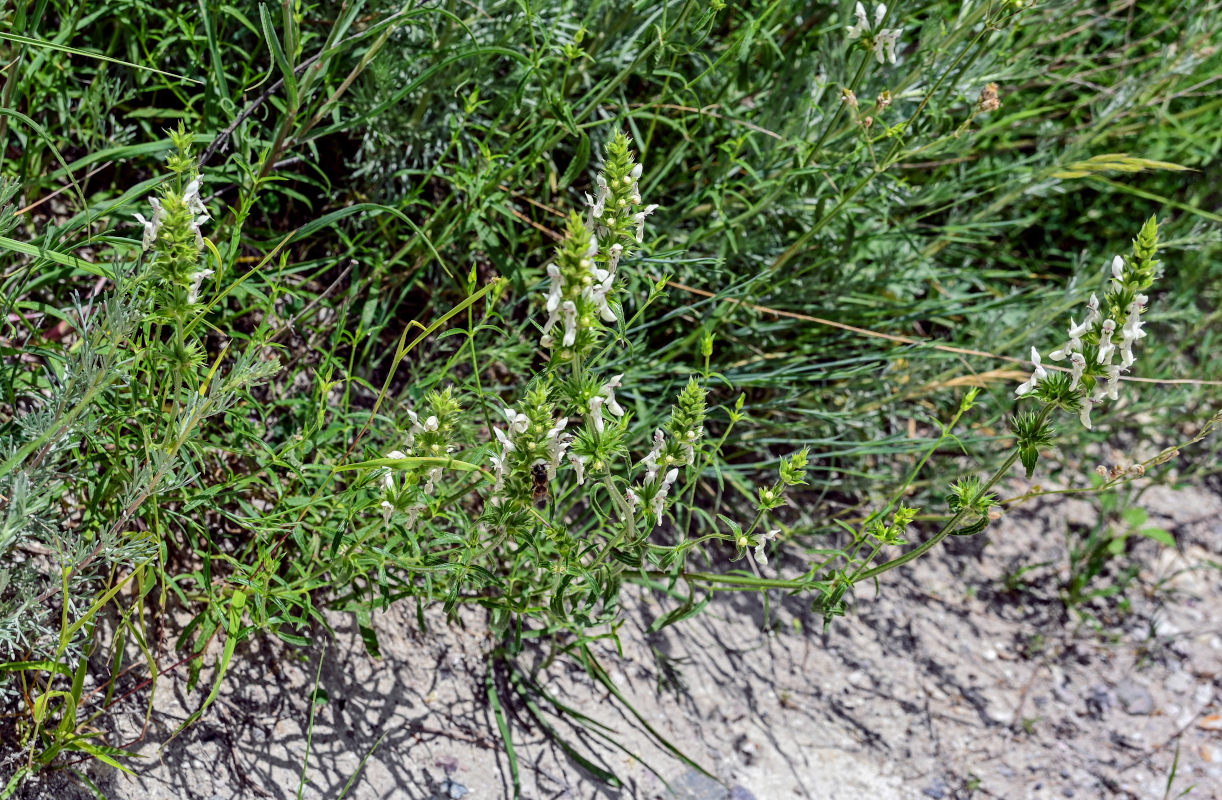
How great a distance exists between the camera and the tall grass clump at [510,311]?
1.82m

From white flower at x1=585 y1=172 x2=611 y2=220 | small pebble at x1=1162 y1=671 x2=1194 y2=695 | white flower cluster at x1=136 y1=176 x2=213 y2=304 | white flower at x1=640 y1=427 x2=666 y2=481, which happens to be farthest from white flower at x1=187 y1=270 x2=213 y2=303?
small pebble at x1=1162 y1=671 x2=1194 y2=695

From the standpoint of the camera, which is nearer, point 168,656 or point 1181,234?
point 168,656

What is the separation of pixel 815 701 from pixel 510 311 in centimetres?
143

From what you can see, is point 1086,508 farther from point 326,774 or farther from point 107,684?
point 107,684

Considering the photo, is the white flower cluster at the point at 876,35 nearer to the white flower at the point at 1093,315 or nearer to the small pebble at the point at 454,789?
the white flower at the point at 1093,315

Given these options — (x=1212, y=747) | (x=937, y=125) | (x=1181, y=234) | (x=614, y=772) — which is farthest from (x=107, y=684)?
(x=1181, y=234)

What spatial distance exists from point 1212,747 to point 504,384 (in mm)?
2460

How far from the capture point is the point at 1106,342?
5.77 feet

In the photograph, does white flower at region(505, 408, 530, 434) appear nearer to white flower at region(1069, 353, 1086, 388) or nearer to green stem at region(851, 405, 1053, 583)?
green stem at region(851, 405, 1053, 583)

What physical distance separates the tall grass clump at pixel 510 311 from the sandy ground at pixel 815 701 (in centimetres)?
10

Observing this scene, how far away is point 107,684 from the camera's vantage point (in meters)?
2.07

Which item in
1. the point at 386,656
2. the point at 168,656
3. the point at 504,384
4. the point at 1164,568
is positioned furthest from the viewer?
the point at 1164,568

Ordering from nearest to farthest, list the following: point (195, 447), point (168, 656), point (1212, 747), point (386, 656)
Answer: point (195, 447) → point (168, 656) → point (386, 656) → point (1212, 747)

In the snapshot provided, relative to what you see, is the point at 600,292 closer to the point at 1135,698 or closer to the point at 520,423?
the point at 520,423
